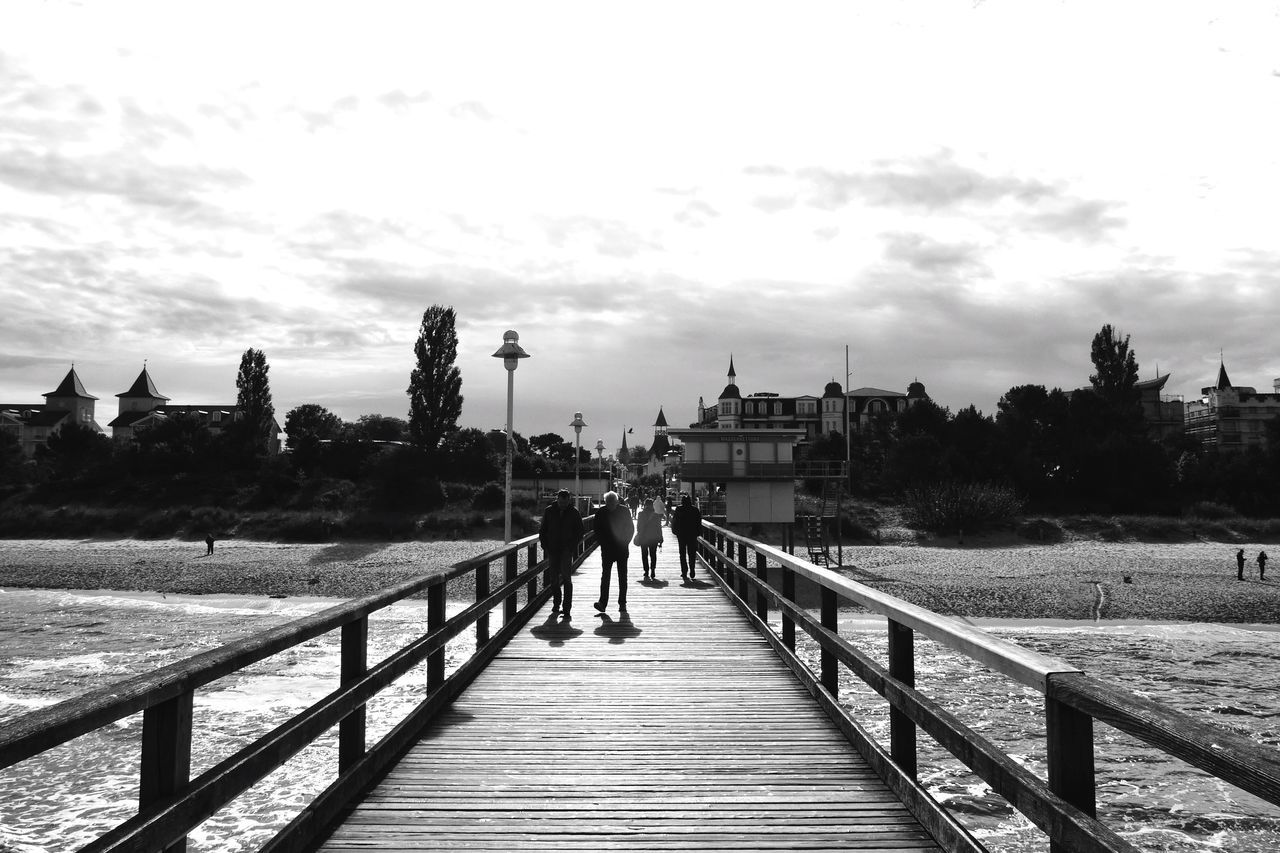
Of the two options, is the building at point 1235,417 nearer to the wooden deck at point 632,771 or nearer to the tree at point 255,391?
the tree at point 255,391

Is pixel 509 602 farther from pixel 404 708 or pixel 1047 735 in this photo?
pixel 1047 735

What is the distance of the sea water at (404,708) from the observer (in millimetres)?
8312

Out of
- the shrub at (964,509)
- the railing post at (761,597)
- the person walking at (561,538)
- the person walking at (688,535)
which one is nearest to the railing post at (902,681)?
the railing post at (761,597)

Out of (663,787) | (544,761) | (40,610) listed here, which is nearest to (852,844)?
(663,787)

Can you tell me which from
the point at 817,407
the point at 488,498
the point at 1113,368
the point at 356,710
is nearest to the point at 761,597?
the point at 356,710

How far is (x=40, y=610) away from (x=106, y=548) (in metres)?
24.2

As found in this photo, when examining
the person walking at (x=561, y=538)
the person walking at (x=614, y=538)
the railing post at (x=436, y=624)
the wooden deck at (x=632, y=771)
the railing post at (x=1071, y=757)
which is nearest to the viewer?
the railing post at (x=1071, y=757)

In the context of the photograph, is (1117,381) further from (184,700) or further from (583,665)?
(184,700)

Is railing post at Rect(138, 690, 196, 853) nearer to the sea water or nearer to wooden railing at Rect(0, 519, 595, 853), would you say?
wooden railing at Rect(0, 519, 595, 853)

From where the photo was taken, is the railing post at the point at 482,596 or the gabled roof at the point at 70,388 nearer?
the railing post at the point at 482,596

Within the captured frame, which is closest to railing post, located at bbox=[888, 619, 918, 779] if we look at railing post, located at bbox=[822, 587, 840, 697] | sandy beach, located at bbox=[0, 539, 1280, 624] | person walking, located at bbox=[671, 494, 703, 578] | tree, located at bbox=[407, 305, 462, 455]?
railing post, located at bbox=[822, 587, 840, 697]

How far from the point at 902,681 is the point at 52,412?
14270 cm

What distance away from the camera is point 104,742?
11117mm

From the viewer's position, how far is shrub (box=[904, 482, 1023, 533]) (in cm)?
4678
